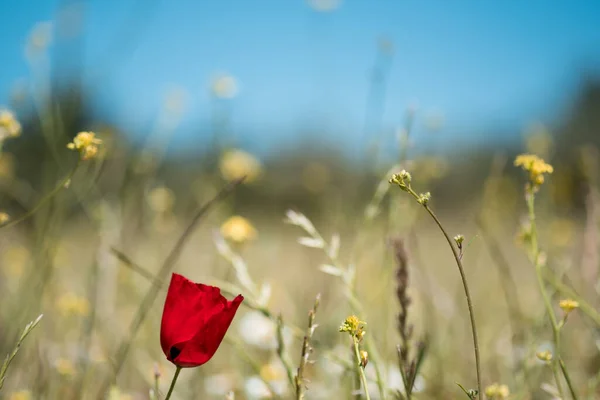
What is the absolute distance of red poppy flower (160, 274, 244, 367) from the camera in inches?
19.1

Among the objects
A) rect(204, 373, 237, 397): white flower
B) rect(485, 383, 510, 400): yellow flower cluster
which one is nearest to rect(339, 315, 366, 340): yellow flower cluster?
rect(485, 383, 510, 400): yellow flower cluster

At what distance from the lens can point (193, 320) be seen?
0.49 m

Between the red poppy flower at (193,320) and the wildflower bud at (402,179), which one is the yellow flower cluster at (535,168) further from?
the red poppy flower at (193,320)

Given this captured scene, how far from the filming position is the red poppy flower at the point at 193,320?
19.1 inches

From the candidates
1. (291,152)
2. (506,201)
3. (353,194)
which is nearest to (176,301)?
(353,194)

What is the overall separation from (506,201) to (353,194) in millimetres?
435

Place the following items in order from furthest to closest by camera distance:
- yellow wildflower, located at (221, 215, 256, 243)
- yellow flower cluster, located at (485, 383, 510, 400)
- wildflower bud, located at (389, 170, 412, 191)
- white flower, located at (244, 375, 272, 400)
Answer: white flower, located at (244, 375, 272, 400) → yellow wildflower, located at (221, 215, 256, 243) → yellow flower cluster, located at (485, 383, 510, 400) → wildflower bud, located at (389, 170, 412, 191)

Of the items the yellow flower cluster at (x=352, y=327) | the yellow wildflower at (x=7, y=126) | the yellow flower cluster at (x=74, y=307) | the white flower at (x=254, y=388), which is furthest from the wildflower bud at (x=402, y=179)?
the yellow flower cluster at (x=74, y=307)

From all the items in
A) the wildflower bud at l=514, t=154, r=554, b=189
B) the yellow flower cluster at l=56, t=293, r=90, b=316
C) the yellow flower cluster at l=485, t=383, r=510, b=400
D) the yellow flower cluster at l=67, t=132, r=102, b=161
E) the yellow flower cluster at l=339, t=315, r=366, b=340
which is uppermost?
the wildflower bud at l=514, t=154, r=554, b=189

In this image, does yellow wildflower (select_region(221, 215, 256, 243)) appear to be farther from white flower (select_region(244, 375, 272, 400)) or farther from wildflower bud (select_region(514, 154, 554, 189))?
wildflower bud (select_region(514, 154, 554, 189))

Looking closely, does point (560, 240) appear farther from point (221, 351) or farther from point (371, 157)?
point (221, 351)

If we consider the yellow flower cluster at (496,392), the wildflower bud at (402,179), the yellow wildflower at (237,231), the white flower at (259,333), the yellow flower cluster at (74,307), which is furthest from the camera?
the white flower at (259,333)

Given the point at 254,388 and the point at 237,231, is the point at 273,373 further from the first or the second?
the point at 237,231

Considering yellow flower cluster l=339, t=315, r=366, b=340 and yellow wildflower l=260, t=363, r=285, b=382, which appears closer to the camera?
yellow flower cluster l=339, t=315, r=366, b=340
